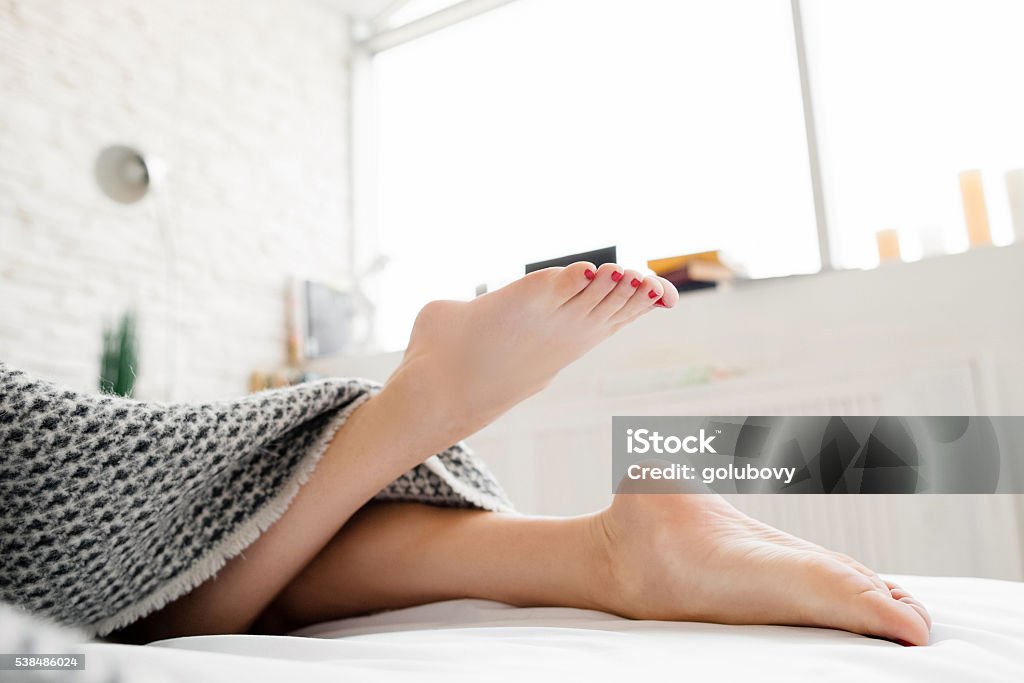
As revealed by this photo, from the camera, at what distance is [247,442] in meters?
0.70

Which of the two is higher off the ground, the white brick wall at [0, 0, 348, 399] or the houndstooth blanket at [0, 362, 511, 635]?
the white brick wall at [0, 0, 348, 399]

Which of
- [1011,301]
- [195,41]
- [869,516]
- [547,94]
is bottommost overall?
[869,516]

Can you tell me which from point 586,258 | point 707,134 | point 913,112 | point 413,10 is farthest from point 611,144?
point 586,258

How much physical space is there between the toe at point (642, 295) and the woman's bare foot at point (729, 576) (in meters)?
0.21

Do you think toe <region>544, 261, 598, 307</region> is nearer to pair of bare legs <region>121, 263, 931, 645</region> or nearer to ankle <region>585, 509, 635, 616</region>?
pair of bare legs <region>121, 263, 931, 645</region>

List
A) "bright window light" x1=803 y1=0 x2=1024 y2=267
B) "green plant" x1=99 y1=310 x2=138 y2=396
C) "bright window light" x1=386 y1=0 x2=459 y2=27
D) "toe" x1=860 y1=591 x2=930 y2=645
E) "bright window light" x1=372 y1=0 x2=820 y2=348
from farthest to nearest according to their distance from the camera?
"bright window light" x1=386 y1=0 x2=459 y2=27
"bright window light" x1=372 y1=0 x2=820 y2=348
"green plant" x1=99 y1=310 x2=138 y2=396
"bright window light" x1=803 y1=0 x2=1024 y2=267
"toe" x1=860 y1=591 x2=930 y2=645

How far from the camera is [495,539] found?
0.75m

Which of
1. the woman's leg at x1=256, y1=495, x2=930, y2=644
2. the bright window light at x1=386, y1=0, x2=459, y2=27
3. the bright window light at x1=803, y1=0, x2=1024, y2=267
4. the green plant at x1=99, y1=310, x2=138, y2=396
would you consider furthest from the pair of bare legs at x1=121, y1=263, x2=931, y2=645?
the bright window light at x1=386, y1=0, x2=459, y2=27

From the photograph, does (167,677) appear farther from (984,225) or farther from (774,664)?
(984,225)

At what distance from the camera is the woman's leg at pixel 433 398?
0.74 m

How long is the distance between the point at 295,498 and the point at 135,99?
7.45 ft

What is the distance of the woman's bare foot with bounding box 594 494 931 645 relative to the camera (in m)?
0.52

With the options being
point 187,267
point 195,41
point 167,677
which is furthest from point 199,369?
point 167,677

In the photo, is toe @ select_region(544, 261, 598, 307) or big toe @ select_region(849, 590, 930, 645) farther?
toe @ select_region(544, 261, 598, 307)
